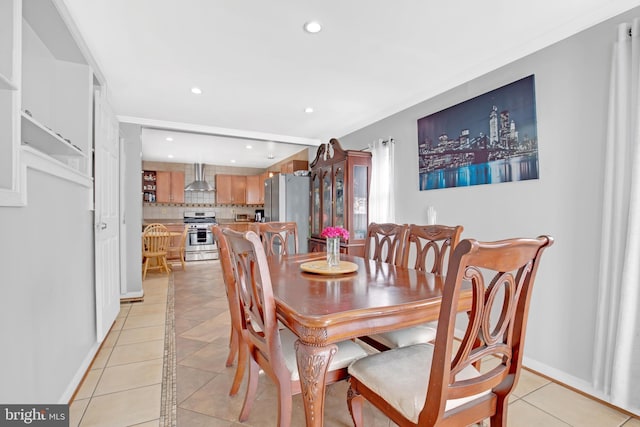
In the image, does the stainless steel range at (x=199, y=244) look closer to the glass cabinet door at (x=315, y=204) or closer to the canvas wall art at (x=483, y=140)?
the glass cabinet door at (x=315, y=204)

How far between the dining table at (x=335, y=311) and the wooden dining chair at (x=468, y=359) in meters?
0.19

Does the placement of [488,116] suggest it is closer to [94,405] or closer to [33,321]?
[33,321]

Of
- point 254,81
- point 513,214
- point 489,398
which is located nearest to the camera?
point 489,398

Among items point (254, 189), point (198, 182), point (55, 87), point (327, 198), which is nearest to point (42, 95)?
point (55, 87)

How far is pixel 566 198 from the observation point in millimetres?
2033

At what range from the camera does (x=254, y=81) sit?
287 cm

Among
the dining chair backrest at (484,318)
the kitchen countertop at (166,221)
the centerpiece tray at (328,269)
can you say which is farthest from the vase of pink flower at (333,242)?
the kitchen countertop at (166,221)

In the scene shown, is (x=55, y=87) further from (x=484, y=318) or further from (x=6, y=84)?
(x=484, y=318)

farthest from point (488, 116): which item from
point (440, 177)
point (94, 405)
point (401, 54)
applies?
point (94, 405)

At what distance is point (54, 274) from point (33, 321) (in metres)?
0.33

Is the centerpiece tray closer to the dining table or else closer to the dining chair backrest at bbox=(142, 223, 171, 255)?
the dining table

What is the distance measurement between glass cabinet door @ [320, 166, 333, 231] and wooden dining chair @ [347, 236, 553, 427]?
2901 mm

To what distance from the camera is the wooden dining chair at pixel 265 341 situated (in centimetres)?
116

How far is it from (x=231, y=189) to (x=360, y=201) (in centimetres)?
508
